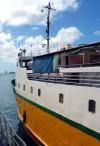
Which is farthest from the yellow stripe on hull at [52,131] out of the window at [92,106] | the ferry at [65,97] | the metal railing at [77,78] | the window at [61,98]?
the metal railing at [77,78]

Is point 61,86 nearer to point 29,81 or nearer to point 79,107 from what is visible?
point 79,107

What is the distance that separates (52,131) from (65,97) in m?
3.04

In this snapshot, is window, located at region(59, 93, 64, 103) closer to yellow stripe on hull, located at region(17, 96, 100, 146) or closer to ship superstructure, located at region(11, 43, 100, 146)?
ship superstructure, located at region(11, 43, 100, 146)

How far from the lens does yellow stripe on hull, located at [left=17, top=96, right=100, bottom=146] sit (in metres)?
16.0

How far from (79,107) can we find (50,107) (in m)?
4.34

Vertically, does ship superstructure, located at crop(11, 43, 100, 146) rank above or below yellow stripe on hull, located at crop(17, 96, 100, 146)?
above

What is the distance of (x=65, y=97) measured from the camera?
1794 centimetres

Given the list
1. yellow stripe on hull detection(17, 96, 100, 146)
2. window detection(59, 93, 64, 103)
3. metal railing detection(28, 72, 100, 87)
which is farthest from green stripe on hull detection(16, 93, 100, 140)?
metal railing detection(28, 72, 100, 87)

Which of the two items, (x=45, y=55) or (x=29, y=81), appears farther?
(x=29, y=81)

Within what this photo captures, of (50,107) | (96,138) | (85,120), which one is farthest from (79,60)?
(96,138)

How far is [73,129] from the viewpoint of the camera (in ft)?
55.1

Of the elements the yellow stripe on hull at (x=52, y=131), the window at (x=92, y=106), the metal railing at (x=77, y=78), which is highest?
the metal railing at (x=77, y=78)

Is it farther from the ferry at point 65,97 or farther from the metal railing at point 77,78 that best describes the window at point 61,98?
the metal railing at point 77,78

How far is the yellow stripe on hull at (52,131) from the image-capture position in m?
16.0
